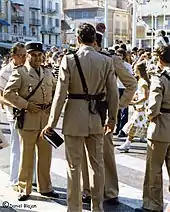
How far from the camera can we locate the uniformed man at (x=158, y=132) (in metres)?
5.77

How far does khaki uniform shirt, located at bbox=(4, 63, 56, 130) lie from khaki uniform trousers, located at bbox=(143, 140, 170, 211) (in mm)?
1396

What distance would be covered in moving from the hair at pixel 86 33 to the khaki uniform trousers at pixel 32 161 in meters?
1.51

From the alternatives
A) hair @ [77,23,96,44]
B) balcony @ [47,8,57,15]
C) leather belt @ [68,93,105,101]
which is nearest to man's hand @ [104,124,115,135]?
leather belt @ [68,93,105,101]

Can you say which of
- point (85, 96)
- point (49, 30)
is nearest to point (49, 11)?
point (49, 30)

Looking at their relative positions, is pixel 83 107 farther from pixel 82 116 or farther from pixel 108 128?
pixel 108 128

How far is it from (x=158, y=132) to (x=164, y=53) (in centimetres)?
85

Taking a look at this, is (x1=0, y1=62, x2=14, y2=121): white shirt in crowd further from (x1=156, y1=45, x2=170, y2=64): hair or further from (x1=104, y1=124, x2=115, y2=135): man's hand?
(x1=156, y1=45, x2=170, y2=64): hair

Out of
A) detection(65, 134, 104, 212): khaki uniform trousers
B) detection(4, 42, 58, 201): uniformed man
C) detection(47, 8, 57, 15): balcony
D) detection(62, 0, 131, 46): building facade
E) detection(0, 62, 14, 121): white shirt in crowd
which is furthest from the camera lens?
detection(62, 0, 131, 46): building facade

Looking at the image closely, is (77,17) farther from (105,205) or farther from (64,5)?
(105,205)

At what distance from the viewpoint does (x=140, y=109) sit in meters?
9.78

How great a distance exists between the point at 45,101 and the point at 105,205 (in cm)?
143

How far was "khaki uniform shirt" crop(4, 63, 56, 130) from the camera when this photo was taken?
6.45 meters

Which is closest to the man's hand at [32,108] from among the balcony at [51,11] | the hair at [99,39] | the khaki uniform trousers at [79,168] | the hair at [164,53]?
the khaki uniform trousers at [79,168]

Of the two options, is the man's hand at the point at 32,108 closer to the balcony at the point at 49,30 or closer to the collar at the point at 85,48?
the collar at the point at 85,48
